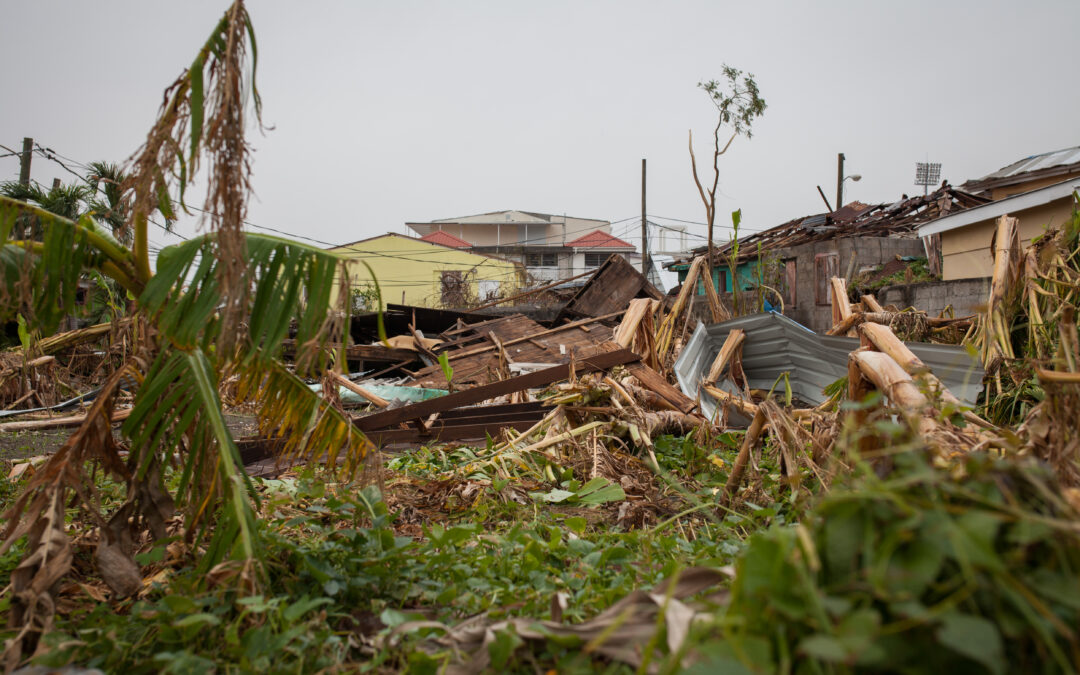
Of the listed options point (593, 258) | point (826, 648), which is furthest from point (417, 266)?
point (826, 648)

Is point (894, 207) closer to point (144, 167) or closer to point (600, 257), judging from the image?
point (144, 167)

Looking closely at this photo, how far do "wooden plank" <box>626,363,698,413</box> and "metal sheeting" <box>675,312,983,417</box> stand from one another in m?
0.15

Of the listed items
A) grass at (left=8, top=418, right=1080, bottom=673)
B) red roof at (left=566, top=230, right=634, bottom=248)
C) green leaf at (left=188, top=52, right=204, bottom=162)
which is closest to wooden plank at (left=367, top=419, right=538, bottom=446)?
grass at (left=8, top=418, right=1080, bottom=673)

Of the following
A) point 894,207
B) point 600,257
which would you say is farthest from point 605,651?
point 600,257

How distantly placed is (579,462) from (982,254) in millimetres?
11295

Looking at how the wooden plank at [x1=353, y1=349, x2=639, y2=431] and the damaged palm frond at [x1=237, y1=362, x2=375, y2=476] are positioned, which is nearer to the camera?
the damaged palm frond at [x1=237, y1=362, x2=375, y2=476]

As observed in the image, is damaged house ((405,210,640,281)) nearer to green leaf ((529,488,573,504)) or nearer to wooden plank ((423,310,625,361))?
wooden plank ((423,310,625,361))

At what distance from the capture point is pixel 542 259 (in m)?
42.4

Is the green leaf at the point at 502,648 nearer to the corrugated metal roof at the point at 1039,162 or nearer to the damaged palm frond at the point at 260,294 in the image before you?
the damaged palm frond at the point at 260,294

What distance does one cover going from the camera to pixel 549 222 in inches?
1855

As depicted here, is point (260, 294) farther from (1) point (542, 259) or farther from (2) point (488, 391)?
(1) point (542, 259)

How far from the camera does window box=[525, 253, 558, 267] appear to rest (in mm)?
42469

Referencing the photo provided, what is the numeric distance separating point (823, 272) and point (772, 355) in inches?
451

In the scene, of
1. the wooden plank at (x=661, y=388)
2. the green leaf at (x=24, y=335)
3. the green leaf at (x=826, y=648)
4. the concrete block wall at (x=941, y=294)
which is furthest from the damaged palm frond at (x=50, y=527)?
the concrete block wall at (x=941, y=294)
